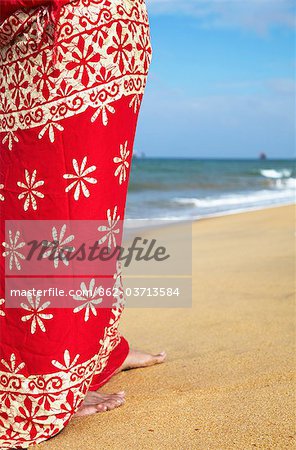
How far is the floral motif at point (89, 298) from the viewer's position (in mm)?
1936

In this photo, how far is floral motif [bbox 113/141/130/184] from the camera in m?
1.95

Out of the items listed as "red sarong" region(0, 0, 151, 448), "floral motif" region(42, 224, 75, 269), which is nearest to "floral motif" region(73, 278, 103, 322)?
"red sarong" region(0, 0, 151, 448)

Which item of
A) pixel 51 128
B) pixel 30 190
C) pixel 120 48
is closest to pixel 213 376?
pixel 30 190

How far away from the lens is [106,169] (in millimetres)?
1906

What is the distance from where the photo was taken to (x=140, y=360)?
2.63 meters

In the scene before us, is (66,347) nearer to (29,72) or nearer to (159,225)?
(29,72)

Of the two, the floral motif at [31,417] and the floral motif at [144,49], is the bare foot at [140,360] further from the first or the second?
the floral motif at [144,49]

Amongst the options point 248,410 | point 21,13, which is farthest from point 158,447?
point 21,13

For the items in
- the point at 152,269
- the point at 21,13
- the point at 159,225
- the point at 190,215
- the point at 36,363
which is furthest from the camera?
the point at 190,215

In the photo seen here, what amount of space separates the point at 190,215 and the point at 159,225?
175 centimetres

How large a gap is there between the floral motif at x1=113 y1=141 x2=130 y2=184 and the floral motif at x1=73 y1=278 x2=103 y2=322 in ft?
1.16

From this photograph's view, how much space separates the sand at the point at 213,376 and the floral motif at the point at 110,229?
624 mm

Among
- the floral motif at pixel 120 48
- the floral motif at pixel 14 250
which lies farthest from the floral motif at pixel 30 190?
the floral motif at pixel 120 48

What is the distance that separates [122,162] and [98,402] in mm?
885
